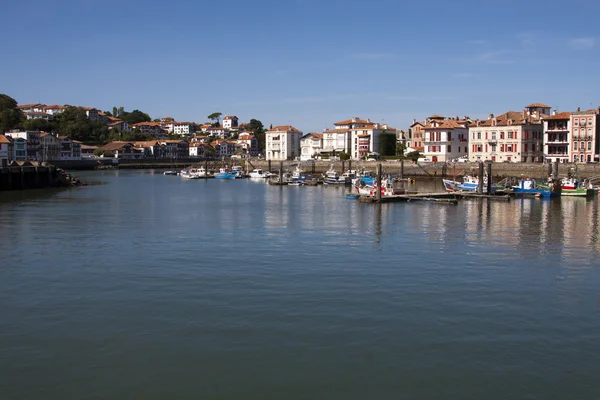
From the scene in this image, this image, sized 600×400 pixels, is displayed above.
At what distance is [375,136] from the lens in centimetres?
10894

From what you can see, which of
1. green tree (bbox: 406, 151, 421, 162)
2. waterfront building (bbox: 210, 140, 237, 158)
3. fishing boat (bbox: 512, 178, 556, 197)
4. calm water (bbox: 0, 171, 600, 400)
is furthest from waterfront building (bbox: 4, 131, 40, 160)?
calm water (bbox: 0, 171, 600, 400)

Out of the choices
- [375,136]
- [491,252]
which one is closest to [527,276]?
[491,252]

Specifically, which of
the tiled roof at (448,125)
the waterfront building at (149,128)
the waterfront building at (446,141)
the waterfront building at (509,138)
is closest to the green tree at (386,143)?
the tiled roof at (448,125)

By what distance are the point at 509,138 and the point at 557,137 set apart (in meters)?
6.25

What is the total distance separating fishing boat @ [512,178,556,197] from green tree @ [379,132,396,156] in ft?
174

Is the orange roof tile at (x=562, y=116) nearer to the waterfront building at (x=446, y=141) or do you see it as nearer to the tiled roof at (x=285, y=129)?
the waterfront building at (x=446, y=141)

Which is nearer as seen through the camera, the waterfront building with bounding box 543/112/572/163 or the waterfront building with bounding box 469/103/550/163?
the waterfront building with bounding box 543/112/572/163

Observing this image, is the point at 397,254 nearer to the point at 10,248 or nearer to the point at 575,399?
the point at 575,399

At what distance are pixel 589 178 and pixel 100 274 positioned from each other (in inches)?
2197

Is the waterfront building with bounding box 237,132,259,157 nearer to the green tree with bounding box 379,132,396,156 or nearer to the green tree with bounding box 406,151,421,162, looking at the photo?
the green tree with bounding box 379,132,396,156

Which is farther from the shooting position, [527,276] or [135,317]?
[527,276]

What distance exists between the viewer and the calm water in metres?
12.6

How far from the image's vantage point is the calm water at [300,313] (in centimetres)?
1260

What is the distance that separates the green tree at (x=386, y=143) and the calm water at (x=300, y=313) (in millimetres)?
74466
